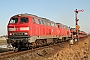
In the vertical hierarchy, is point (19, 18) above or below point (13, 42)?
above

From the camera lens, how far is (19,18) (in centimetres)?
1883

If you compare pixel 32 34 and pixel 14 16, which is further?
pixel 14 16

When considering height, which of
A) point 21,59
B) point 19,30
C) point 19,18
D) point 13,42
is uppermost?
point 19,18

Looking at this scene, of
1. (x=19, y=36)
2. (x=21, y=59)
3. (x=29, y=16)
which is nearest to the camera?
(x=21, y=59)

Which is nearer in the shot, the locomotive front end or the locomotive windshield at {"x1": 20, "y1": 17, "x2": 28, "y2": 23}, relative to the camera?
the locomotive front end

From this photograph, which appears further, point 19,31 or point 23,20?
point 23,20

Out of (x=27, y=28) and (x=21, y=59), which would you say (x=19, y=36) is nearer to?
(x=27, y=28)

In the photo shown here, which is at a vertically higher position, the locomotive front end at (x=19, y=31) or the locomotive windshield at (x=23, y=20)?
the locomotive windshield at (x=23, y=20)

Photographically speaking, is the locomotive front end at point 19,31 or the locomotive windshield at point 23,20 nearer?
the locomotive front end at point 19,31

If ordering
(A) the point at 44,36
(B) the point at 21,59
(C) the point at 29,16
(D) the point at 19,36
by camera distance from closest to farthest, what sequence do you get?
(B) the point at 21,59
(D) the point at 19,36
(C) the point at 29,16
(A) the point at 44,36

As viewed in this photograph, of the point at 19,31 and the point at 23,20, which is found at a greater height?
the point at 23,20

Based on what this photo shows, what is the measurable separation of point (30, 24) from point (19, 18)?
4.87 ft

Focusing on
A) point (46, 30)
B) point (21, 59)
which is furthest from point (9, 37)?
point (46, 30)

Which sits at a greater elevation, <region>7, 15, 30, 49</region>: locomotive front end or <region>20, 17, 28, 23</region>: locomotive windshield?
<region>20, 17, 28, 23</region>: locomotive windshield
